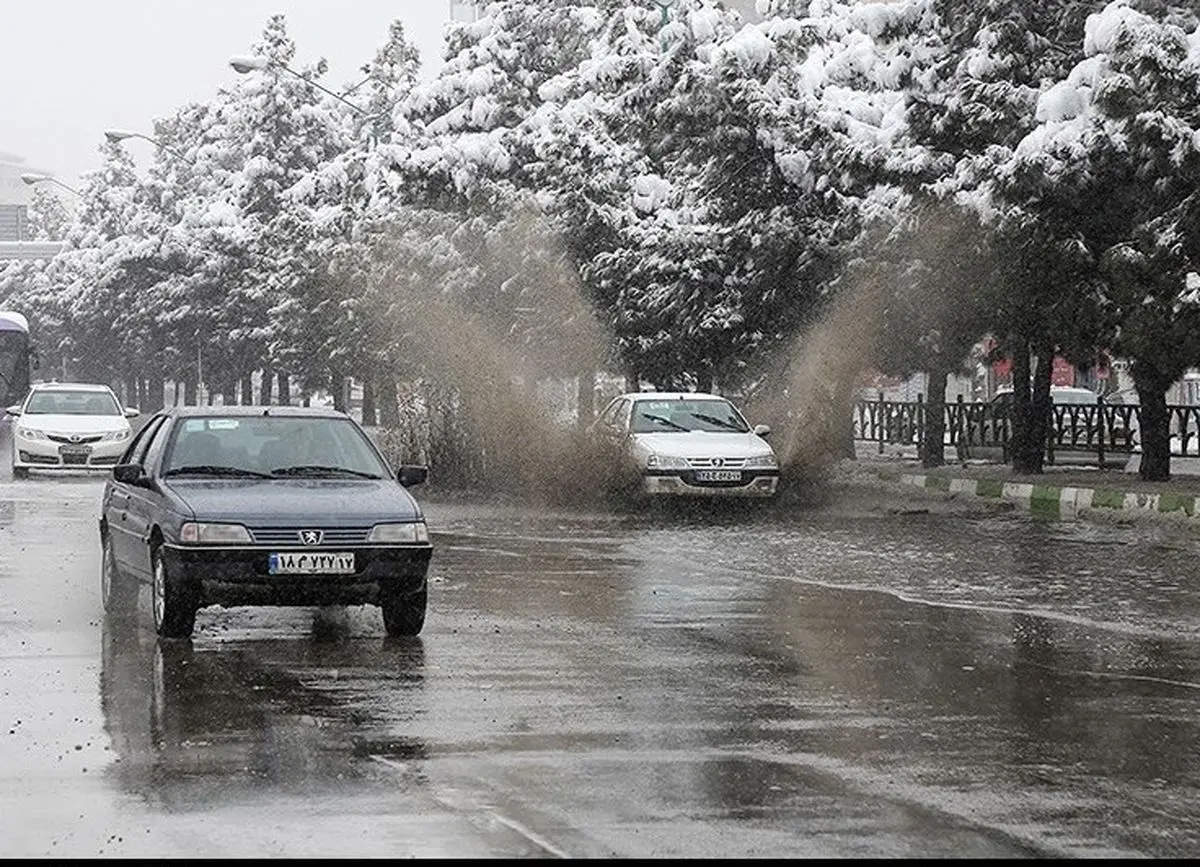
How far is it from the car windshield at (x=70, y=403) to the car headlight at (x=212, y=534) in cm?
2444

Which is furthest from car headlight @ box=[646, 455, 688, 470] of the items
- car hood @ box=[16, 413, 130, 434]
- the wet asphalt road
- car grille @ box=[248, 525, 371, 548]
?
car grille @ box=[248, 525, 371, 548]

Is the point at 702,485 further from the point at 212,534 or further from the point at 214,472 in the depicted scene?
the point at 212,534

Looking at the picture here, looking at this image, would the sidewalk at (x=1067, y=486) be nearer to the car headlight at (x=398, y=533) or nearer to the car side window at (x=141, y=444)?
the car side window at (x=141, y=444)

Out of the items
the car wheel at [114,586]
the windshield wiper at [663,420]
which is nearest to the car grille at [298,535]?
the car wheel at [114,586]

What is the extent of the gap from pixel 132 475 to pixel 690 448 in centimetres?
1268

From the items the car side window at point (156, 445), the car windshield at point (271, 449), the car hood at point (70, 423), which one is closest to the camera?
the car windshield at point (271, 449)

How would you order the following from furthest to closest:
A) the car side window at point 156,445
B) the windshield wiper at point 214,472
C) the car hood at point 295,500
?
the car side window at point 156,445, the windshield wiper at point 214,472, the car hood at point 295,500

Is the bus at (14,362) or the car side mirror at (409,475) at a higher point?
the bus at (14,362)

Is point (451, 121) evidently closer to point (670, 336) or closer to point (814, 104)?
point (670, 336)

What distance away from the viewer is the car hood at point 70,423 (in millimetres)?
35250

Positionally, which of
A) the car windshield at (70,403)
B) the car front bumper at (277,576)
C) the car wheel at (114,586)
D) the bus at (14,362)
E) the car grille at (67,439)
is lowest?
the car wheel at (114,586)

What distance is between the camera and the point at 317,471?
13742 mm

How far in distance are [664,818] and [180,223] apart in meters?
78.8

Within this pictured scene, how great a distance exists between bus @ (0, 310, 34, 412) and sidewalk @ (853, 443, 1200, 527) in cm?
3086
